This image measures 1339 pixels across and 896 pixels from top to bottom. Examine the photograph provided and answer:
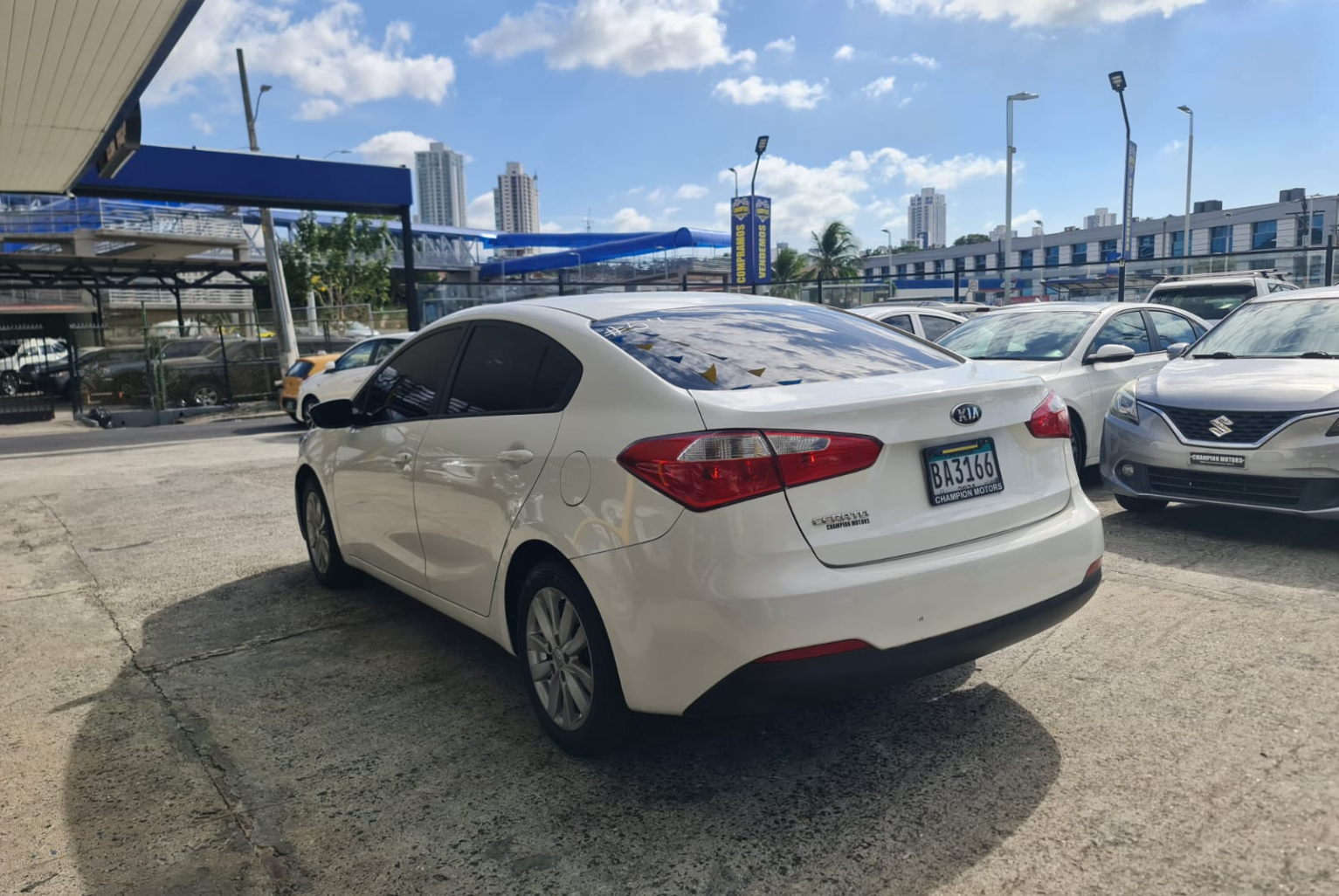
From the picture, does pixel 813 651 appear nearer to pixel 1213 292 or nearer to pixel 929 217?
pixel 1213 292

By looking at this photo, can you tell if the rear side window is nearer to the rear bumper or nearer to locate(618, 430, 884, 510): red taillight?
locate(618, 430, 884, 510): red taillight

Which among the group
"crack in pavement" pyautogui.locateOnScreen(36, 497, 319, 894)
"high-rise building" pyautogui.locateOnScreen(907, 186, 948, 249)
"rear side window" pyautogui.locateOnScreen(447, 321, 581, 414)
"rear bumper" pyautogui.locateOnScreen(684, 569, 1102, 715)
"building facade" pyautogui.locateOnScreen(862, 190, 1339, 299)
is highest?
"high-rise building" pyautogui.locateOnScreen(907, 186, 948, 249)

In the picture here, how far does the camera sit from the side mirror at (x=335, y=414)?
192 inches

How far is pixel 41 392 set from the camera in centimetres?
2591

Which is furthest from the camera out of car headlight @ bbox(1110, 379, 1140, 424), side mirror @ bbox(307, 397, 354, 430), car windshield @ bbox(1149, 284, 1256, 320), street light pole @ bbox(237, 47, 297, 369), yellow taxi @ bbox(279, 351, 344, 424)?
street light pole @ bbox(237, 47, 297, 369)

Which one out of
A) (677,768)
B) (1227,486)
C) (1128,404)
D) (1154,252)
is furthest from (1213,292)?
(1154,252)

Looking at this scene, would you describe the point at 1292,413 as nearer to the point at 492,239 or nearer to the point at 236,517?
the point at 236,517

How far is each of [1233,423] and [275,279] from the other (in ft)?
73.3

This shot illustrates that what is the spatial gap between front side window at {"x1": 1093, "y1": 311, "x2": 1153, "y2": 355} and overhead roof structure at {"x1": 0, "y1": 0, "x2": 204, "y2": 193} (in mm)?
7945

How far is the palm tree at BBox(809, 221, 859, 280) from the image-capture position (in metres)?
55.8

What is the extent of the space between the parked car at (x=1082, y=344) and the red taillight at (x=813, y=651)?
4.79 meters

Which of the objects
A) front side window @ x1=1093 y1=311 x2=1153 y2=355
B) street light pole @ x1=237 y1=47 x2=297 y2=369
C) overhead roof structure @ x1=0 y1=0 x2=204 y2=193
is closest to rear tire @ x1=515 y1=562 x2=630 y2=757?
front side window @ x1=1093 y1=311 x2=1153 y2=355

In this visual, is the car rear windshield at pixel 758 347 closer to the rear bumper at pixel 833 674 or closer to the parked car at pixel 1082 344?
the rear bumper at pixel 833 674

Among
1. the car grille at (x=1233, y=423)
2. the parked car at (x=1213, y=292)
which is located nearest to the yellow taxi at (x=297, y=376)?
the parked car at (x=1213, y=292)
